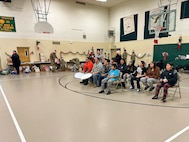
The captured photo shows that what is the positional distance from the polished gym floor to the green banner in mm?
7056

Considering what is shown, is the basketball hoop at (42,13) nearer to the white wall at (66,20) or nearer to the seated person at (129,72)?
the white wall at (66,20)

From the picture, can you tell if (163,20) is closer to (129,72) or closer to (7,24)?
(129,72)

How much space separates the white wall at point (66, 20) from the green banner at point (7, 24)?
9.6 inches

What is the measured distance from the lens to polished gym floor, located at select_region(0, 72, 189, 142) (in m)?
2.08

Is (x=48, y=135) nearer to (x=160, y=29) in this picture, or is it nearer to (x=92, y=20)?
(x=160, y=29)

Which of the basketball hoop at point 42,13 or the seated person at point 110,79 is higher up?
the basketball hoop at point 42,13

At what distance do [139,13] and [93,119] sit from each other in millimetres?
10713

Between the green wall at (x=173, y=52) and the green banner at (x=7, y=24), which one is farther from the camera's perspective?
the green banner at (x=7, y=24)

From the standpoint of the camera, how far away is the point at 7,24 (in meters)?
9.16

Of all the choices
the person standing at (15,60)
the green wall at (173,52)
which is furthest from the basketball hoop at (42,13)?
the green wall at (173,52)

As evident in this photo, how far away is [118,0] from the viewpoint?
38.7ft

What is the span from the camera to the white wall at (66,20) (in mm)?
9641

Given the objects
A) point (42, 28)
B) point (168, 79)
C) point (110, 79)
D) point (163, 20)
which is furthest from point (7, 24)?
point (163, 20)

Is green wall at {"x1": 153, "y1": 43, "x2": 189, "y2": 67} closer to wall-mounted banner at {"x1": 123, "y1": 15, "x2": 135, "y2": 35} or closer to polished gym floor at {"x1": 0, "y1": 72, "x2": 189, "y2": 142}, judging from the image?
wall-mounted banner at {"x1": 123, "y1": 15, "x2": 135, "y2": 35}
